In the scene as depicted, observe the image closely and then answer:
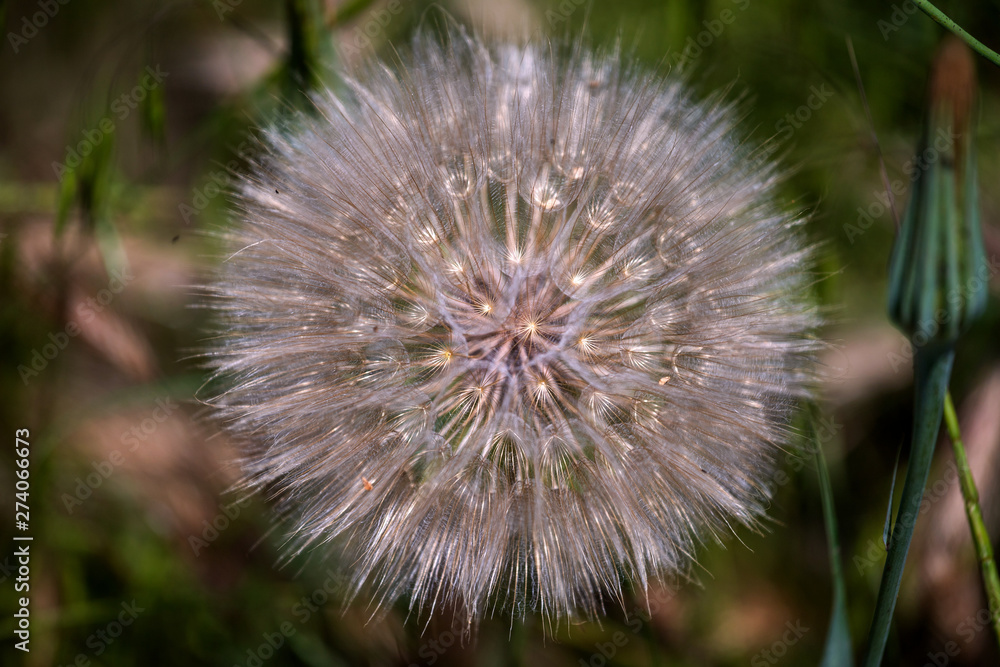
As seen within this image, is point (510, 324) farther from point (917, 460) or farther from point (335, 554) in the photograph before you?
point (335, 554)

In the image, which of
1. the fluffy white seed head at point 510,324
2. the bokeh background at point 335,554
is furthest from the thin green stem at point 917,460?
the bokeh background at point 335,554

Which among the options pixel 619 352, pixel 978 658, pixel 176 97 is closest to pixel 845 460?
pixel 978 658

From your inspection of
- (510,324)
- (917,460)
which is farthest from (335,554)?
(917,460)

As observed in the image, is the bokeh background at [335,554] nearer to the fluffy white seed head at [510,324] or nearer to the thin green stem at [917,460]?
the fluffy white seed head at [510,324]

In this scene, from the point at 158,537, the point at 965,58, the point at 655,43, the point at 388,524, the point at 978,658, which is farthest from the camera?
the point at 158,537

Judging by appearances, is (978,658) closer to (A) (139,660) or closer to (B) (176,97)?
(A) (139,660)

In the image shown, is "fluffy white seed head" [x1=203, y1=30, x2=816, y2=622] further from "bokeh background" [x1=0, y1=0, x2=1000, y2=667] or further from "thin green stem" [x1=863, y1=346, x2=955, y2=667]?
"bokeh background" [x1=0, y1=0, x2=1000, y2=667]

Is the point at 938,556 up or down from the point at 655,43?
down
